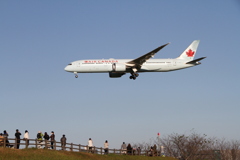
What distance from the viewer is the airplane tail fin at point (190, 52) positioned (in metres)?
64.9

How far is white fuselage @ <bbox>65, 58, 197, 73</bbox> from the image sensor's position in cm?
5491

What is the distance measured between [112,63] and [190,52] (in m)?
16.6

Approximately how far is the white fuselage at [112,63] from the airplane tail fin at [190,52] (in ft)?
14.6

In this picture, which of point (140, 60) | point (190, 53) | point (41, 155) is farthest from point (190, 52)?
Answer: point (41, 155)

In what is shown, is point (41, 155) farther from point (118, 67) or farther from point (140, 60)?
point (140, 60)

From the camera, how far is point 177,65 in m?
59.8

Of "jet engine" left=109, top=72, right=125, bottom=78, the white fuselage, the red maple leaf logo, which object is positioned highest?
the red maple leaf logo

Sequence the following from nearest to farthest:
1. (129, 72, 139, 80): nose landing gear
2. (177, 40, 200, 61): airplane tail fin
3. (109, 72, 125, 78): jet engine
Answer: (129, 72, 139, 80): nose landing gear < (109, 72, 125, 78): jet engine < (177, 40, 200, 61): airplane tail fin

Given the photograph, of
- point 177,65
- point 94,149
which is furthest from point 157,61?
point 94,149

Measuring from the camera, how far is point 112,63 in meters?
55.3

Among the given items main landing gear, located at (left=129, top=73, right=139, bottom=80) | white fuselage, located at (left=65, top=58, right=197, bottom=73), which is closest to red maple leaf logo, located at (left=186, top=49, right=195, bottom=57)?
white fuselage, located at (left=65, top=58, right=197, bottom=73)

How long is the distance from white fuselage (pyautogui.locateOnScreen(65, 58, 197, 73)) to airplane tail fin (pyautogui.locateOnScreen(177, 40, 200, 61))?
4450mm

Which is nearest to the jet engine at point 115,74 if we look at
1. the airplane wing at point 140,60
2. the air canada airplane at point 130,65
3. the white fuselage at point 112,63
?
the air canada airplane at point 130,65

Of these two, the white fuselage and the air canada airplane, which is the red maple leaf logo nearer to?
the air canada airplane
